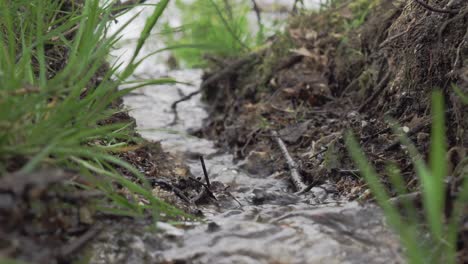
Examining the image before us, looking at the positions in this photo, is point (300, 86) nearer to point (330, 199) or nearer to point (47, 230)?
point (330, 199)

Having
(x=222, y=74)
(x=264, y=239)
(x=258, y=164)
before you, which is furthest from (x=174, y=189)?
(x=222, y=74)

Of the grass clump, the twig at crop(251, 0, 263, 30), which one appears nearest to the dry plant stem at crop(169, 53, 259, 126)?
the grass clump

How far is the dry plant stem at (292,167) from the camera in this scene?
2.67m

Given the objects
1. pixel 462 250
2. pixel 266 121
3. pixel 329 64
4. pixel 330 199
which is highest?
pixel 329 64

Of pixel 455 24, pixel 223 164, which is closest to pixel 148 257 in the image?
pixel 455 24

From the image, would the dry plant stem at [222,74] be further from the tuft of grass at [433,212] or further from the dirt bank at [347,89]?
the tuft of grass at [433,212]

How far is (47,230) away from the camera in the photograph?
140 centimetres

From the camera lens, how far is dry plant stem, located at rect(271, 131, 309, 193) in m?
2.67

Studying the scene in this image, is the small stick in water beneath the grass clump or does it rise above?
beneath

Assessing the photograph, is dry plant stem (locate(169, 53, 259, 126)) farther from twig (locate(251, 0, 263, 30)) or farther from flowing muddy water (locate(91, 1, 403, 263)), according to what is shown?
flowing muddy water (locate(91, 1, 403, 263))

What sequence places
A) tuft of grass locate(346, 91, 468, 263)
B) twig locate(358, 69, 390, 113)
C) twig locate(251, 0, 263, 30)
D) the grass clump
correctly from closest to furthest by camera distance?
tuft of grass locate(346, 91, 468, 263), twig locate(358, 69, 390, 113), twig locate(251, 0, 263, 30), the grass clump

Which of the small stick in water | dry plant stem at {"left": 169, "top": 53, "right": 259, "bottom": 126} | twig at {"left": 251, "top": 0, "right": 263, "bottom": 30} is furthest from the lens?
dry plant stem at {"left": 169, "top": 53, "right": 259, "bottom": 126}

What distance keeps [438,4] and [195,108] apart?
3.64 metres

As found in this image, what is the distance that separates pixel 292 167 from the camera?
2967mm
